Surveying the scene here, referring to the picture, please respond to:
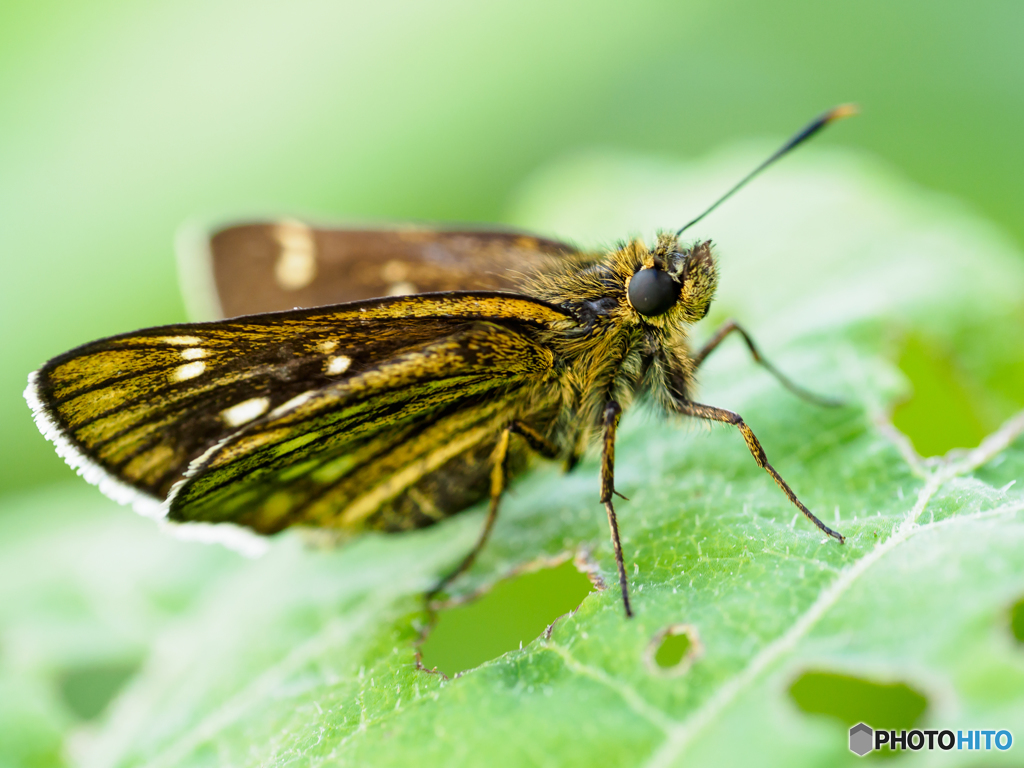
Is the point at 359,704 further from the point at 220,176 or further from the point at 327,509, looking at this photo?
the point at 220,176

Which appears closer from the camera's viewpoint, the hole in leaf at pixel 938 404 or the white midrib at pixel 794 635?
the white midrib at pixel 794 635

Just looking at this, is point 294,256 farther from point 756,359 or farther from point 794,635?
point 794,635

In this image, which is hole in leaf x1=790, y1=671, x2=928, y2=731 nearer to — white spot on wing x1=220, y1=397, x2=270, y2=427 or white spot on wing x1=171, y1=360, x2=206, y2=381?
white spot on wing x1=220, y1=397, x2=270, y2=427

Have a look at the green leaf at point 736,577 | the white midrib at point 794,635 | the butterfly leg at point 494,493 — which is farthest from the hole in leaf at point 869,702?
the butterfly leg at point 494,493

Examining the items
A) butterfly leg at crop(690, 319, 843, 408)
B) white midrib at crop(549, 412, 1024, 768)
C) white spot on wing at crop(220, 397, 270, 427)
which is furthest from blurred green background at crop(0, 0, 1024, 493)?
white midrib at crop(549, 412, 1024, 768)

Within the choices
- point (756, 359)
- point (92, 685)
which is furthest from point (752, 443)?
point (92, 685)

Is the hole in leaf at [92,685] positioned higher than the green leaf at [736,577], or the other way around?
the green leaf at [736,577]

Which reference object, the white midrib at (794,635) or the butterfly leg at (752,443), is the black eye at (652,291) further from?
the white midrib at (794,635)
